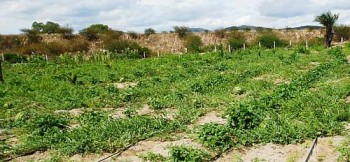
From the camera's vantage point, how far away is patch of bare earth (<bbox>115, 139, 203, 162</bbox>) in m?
7.00

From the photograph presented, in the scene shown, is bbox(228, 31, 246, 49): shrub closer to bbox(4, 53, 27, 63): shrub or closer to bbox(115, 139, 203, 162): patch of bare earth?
bbox(4, 53, 27, 63): shrub

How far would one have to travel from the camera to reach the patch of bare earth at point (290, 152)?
6457 mm

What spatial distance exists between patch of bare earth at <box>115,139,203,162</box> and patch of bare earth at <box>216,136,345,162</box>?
2.45ft

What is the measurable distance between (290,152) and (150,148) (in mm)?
2319

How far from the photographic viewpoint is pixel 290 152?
22.0 ft

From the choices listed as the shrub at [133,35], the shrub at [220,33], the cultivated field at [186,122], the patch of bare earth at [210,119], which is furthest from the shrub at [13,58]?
the patch of bare earth at [210,119]

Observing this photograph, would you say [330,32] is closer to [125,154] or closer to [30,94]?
[30,94]

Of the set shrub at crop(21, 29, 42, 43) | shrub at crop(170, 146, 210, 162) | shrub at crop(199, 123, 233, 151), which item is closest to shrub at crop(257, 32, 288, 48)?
shrub at crop(21, 29, 42, 43)

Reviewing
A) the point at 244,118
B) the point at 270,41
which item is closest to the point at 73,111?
the point at 244,118

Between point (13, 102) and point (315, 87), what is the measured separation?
28.0 ft

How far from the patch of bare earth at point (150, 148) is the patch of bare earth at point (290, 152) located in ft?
2.45

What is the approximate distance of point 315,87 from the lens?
38.3ft

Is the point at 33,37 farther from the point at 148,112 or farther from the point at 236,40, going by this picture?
the point at 148,112

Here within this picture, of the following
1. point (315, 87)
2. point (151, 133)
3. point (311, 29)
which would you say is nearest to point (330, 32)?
point (311, 29)
